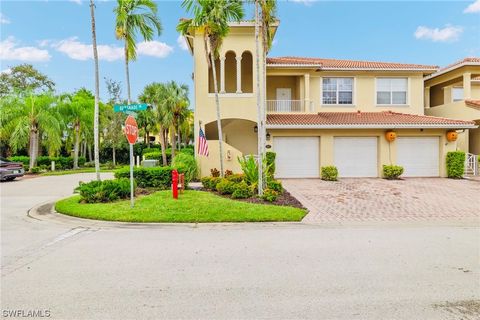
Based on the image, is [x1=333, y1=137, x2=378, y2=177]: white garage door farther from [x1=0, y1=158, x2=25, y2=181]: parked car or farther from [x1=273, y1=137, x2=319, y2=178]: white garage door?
[x1=0, y1=158, x2=25, y2=181]: parked car

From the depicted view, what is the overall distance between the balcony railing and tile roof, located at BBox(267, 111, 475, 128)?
0.70 meters

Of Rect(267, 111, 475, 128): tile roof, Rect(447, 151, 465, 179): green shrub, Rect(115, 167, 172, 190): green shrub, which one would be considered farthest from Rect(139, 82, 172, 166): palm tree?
Rect(447, 151, 465, 179): green shrub

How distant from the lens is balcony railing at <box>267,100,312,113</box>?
763 inches

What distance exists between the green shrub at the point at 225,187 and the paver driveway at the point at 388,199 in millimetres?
2613

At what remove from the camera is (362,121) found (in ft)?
56.9

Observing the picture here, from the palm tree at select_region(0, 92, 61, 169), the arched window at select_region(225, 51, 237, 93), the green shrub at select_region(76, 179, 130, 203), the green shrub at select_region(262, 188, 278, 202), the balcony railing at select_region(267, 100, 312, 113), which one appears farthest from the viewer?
the palm tree at select_region(0, 92, 61, 169)

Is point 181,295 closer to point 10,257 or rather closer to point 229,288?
point 229,288

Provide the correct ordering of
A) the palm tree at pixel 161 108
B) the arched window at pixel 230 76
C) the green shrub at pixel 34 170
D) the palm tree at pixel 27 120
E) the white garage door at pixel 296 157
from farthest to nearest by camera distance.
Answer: the palm tree at pixel 161 108
the green shrub at pixel 34 170
the palm tree at pixel 27 120
the arched window at pixel 230 76
the white garage door at pixel 296 157

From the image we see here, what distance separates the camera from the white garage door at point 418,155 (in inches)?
696

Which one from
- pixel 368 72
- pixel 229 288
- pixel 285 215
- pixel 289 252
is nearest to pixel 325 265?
pixel 289 252

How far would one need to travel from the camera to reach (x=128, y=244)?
6344mm

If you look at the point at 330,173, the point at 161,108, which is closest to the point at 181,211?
the point at 330,173

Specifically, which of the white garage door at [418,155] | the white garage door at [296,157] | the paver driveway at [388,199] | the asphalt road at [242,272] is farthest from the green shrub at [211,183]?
the white garage door at [418,155]

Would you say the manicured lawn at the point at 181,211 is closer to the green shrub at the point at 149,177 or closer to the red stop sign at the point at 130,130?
the red stop sign at the point at 130,130
